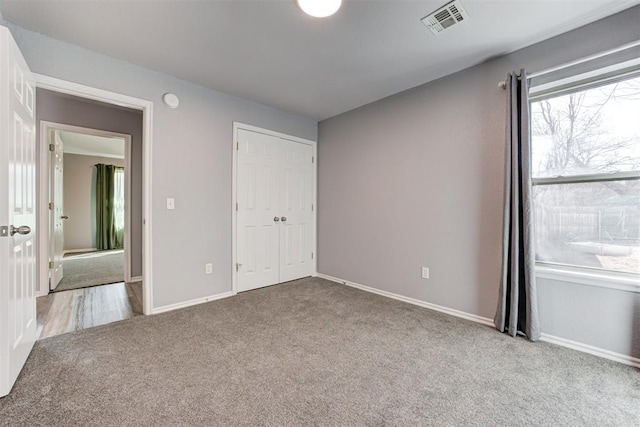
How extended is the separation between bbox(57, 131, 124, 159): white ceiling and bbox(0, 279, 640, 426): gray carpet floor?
4.47 m

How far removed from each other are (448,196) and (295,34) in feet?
6.57

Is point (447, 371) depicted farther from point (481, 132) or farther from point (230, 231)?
point (230, 231)

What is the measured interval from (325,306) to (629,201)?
101 inches

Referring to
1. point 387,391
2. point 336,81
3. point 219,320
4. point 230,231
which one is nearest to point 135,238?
point 230,231

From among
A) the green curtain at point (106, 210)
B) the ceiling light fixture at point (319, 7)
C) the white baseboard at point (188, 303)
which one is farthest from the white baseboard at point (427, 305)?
the green curtain at point (106, 210)

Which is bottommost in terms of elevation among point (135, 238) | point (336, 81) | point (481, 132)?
point (135, 238)

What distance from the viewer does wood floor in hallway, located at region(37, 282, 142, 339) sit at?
2.47 m

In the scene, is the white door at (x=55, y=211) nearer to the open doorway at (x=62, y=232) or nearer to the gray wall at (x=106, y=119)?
the open doorway at (x=62, y=232)

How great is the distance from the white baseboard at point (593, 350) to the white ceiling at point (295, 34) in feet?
7.60

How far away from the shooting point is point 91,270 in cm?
464

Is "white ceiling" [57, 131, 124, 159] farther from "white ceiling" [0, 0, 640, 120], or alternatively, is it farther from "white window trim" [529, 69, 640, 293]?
"white window trim" [529, 69, 640, 293]

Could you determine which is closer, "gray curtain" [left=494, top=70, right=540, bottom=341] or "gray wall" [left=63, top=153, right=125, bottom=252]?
"gray curtain" [left=494, top=70, right=540, bottom=341]

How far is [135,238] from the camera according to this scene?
13.1 feet

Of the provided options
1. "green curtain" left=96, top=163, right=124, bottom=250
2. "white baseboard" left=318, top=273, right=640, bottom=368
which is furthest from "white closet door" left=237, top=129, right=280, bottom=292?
"green curtain" left=96, top=163, right=124, bottom=250
